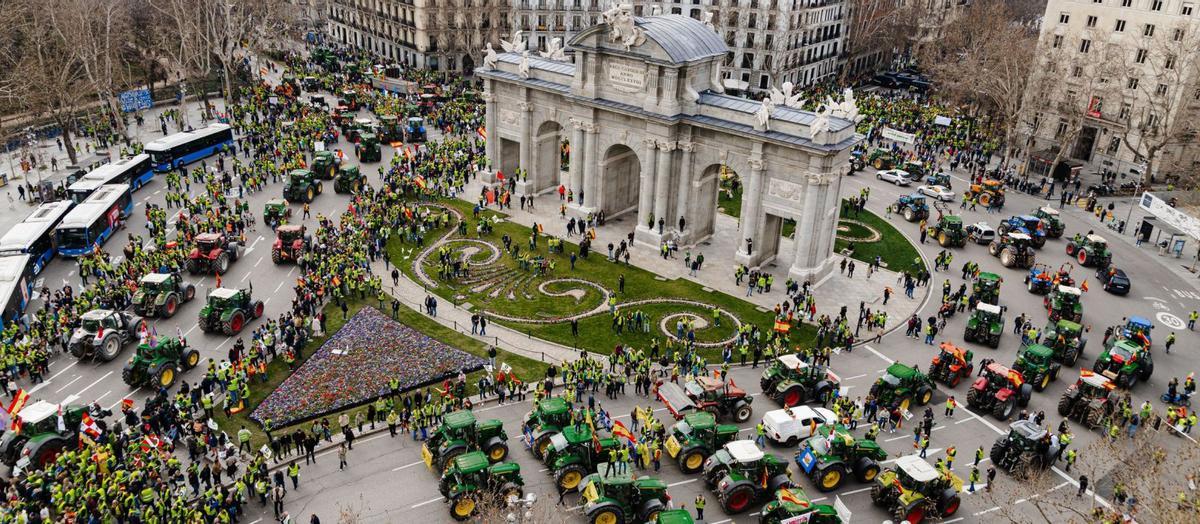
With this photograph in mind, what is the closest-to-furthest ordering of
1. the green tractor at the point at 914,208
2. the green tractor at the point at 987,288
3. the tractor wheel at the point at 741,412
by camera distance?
the tractor wheel at the point at 741,412 < the green tractor at the point at 987,288 < the green tractor at the point at 914,208

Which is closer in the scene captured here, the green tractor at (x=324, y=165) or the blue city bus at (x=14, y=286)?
the blue city bus at (x=14, y=286)

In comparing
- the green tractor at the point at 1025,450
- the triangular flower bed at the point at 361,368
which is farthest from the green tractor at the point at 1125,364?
the triangular flower bed at the point at 361,368

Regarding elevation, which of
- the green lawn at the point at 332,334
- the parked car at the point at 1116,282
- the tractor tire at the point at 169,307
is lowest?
the green lawn at the point at 332,334

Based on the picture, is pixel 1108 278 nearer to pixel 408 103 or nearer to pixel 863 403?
pixel 863 403

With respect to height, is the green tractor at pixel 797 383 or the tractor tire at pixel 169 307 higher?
the green tractor at pixel 797 383

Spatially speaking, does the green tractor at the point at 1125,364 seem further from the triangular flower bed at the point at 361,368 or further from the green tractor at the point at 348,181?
the green tractor at the point at 348,181

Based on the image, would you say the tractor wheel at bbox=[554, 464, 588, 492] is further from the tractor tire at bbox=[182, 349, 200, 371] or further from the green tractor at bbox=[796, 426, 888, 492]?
the tractor tire at bbox=[182, 349, 200, 371]

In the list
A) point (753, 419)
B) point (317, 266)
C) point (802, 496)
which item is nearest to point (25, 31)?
point (317, 266)
